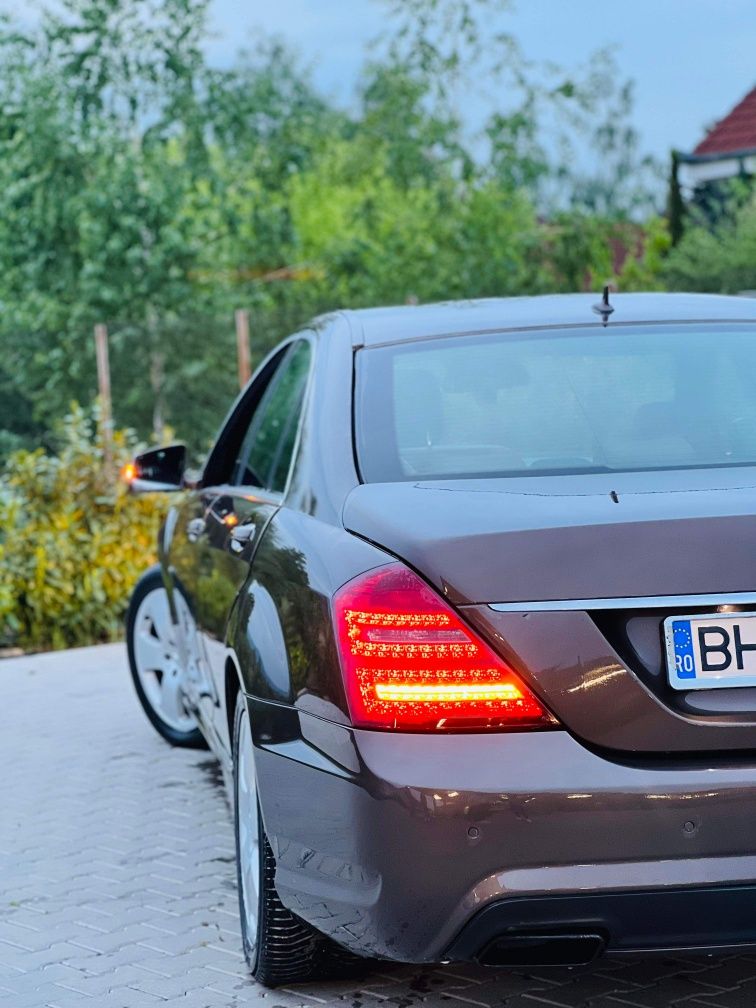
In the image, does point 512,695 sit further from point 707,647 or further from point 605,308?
A: point 605,308

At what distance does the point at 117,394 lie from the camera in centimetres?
1605

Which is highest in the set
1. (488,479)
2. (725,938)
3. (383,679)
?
(488,479)

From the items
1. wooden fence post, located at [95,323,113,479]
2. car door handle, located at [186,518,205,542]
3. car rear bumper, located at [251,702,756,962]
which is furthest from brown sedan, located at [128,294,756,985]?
wooden fence post, located at [95,323,113,479]

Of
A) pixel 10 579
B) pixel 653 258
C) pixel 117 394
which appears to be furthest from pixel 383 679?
pixel 653 258

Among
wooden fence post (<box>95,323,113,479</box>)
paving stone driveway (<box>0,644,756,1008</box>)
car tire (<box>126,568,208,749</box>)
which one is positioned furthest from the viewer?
wooden fence post (<box>95,323,113,479</box>)

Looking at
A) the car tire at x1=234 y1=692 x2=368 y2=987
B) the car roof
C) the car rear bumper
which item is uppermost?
the car roof

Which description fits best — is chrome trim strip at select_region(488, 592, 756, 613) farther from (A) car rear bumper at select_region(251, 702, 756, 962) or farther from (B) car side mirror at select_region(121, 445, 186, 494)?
(B) car side mirror at select_region(121, 445, 186, 494)

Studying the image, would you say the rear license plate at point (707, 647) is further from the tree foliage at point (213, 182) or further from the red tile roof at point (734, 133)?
the red tile roof at point (734, 133)

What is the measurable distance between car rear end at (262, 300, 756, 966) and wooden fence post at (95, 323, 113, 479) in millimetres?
8412

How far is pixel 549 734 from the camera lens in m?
2.98

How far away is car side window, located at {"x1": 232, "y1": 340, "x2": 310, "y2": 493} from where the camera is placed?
4.39 metres

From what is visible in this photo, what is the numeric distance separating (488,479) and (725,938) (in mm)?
1039

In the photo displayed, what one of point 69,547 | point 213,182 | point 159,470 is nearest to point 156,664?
point 159,470

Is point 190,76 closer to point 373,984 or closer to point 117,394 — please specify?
point 117,394
